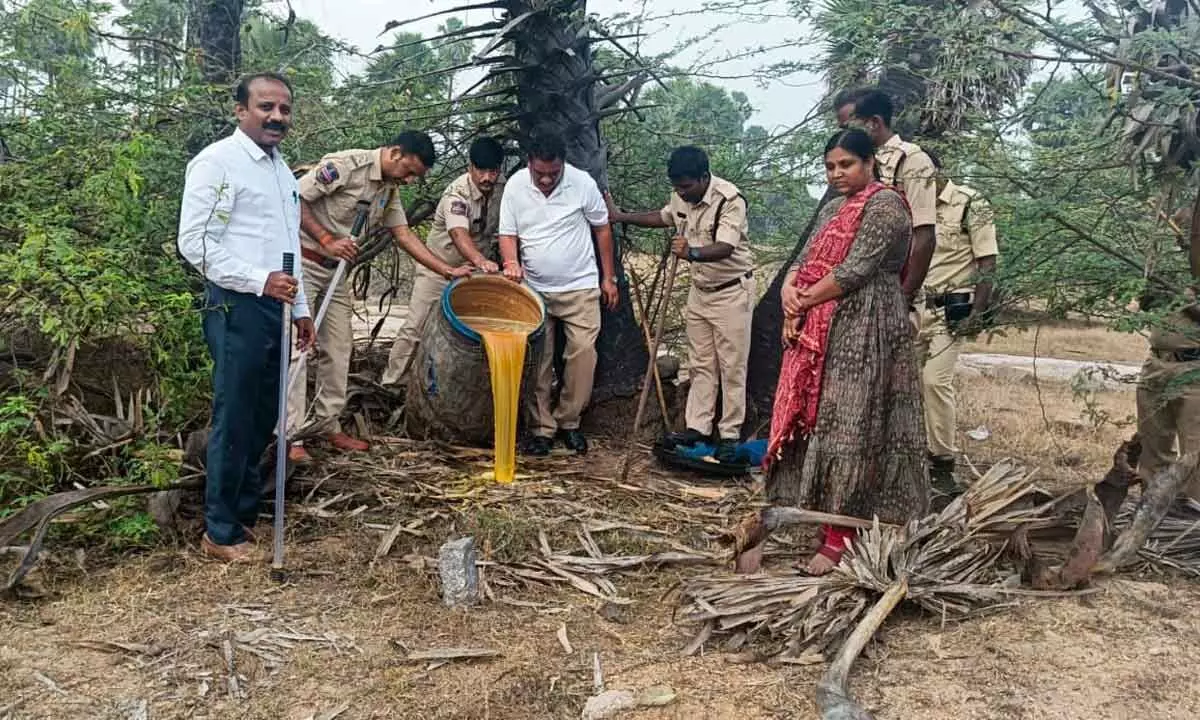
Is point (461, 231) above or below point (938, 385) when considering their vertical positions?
above

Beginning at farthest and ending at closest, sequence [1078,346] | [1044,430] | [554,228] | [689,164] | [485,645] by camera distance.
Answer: [1078,346]
[1044,430]
[554,228]
[689,164]
[485,645]

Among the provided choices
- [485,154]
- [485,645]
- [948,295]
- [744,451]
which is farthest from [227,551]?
[948,295]

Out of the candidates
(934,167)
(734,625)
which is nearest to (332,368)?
(734,625)

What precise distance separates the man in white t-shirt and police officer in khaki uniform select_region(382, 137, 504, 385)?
21 centimetres

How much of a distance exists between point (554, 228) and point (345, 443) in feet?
5.71

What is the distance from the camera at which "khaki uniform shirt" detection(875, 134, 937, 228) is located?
14.8 ft

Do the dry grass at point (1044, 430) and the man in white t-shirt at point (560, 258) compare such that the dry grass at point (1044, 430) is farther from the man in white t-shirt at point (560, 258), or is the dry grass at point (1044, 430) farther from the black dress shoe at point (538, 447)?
the black dress shoe at point (538, 447)

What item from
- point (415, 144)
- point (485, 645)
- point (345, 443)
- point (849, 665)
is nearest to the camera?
point (849, 665)

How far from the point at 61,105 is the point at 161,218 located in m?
1.25

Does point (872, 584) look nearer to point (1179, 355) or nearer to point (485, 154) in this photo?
point (1179, 355)

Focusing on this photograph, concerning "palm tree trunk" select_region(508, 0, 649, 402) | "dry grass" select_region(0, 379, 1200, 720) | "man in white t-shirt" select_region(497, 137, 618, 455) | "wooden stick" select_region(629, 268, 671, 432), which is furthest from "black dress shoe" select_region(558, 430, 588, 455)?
"dry grass" select_region(0, 379, 1200, 720)

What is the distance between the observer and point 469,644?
128 inches

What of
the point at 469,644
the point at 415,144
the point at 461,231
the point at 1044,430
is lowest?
the point at 469,644

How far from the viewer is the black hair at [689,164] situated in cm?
544
